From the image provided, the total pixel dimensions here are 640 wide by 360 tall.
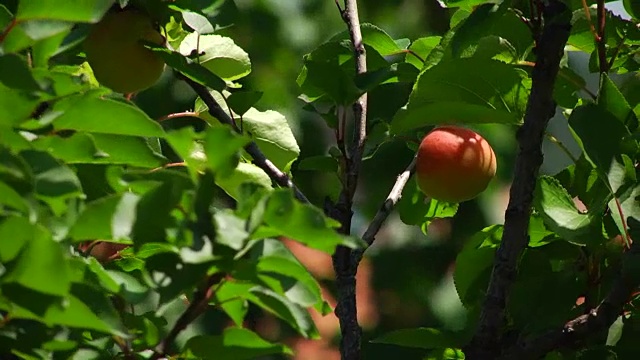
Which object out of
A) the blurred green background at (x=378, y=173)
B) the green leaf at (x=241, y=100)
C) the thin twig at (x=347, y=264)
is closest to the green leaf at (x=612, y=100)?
the thin twig at (x=347, y=264)

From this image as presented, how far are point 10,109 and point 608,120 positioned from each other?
56cm

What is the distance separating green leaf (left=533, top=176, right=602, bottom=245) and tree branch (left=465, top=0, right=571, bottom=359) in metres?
0.04

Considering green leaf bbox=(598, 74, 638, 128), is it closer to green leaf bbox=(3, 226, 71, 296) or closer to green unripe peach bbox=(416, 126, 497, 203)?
green unripe peach bbox=(416, 126, 497, 203)

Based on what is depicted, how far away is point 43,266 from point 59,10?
0.23 metres

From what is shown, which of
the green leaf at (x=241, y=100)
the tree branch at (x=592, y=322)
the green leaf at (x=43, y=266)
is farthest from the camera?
the green leaf at (x=241, y=100)

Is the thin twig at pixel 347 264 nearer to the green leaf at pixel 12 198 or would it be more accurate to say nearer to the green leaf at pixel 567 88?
the green leaf at pixel 567 88

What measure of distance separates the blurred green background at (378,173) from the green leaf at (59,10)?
142 centimetres

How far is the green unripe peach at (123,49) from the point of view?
1.02 m

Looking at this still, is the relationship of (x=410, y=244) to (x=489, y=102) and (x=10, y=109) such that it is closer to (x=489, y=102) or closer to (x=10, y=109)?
(x=489, y=102)

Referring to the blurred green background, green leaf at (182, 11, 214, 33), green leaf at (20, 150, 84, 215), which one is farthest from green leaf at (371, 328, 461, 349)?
the blurred green background

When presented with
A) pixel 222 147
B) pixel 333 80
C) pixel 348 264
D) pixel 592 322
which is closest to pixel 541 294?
pixel 592 322

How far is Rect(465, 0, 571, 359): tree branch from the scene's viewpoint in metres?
0.92

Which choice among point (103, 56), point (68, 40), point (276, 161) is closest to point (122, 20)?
point (103, 56)

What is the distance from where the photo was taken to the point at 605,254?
3.50 ft
